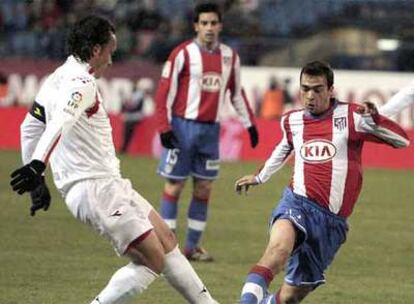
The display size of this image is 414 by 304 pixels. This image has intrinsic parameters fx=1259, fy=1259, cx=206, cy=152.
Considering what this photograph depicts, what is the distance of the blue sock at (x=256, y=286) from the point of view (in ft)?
25.3

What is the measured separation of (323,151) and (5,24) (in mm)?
21664

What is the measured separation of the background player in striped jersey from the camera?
1242 centimetres

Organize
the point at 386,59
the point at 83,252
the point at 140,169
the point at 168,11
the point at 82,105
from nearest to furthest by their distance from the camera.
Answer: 1. the point at 82,105
2. the point at 83,252
3. the point at 140,169
4. the point at 386,59
5. the point at 168,11

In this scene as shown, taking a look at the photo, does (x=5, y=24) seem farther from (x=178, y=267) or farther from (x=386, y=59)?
(x=178, y=267)

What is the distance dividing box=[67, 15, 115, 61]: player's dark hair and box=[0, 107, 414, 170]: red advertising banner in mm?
16440

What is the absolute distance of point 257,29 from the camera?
28250 mm

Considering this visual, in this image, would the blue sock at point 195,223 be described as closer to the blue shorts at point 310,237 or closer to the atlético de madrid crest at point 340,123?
the blue shorts at point 310,237

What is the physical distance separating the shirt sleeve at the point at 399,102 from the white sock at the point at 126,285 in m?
1.87

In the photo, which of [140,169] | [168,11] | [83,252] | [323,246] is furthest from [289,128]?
[168,11]

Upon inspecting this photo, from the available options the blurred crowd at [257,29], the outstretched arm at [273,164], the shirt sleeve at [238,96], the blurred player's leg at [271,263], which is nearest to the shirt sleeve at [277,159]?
the outstretched arm at [273,164]

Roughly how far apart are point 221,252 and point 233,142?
12.3m

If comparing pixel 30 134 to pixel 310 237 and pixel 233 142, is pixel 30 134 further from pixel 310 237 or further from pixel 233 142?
pixel 233 142

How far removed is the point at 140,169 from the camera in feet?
71.1

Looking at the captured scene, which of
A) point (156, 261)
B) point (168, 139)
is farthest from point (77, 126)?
point (168, 139)
